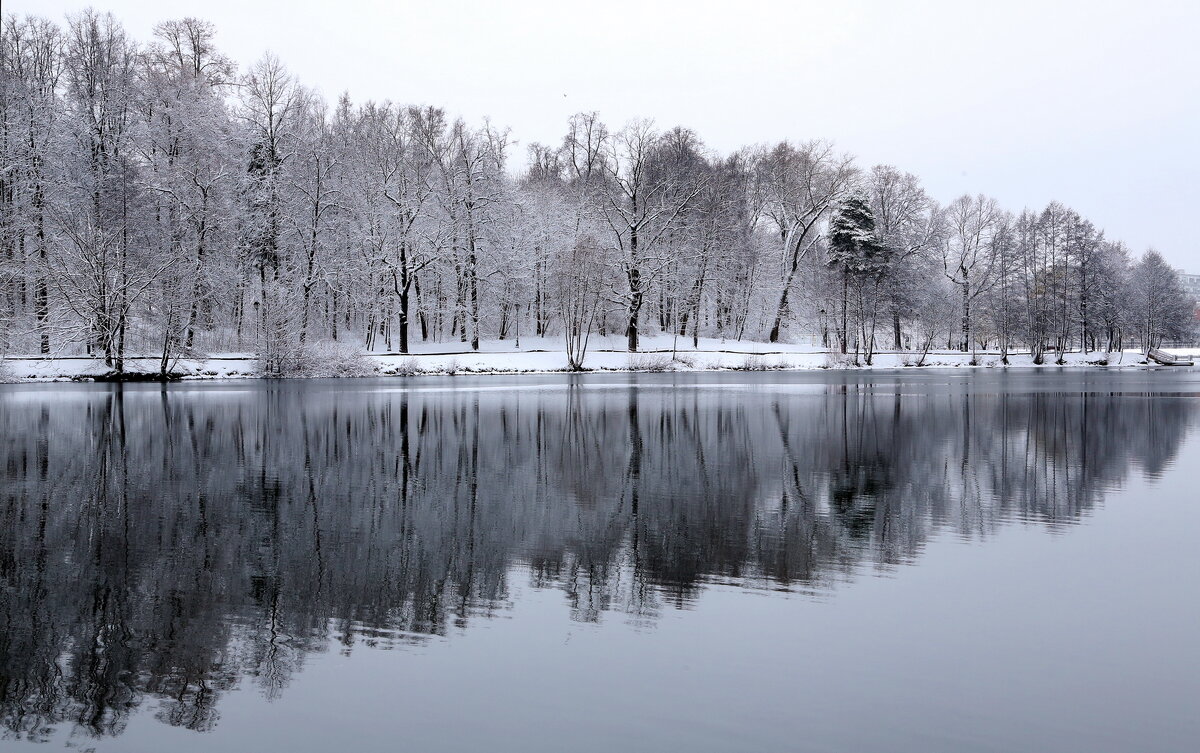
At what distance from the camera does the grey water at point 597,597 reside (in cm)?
587

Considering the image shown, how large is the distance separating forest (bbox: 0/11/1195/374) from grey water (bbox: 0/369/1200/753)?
33429 mm

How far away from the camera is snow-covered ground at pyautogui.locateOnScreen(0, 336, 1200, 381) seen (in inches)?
1868

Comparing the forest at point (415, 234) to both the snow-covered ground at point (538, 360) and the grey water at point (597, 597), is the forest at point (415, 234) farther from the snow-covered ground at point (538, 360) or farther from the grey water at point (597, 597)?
the grey water at point (597, 597)

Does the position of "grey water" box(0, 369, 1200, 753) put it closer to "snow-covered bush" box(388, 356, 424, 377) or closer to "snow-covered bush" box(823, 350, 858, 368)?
"snow-covered bush" box(388, 356, 424, 377)

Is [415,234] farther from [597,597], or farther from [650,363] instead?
[597,597]

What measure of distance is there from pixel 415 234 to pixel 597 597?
5258 cm

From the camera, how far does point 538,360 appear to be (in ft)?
194

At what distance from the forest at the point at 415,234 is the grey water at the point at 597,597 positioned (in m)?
33.4

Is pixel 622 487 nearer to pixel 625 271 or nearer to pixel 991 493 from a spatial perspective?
pixel 991 493

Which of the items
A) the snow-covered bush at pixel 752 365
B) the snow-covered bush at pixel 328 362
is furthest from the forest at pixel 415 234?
the snow-covered bush at pixel 752 365

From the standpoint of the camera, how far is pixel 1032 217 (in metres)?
82.0

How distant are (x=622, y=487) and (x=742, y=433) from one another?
8220 millimetres

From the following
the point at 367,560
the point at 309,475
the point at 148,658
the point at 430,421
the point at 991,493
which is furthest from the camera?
the point at 430,421

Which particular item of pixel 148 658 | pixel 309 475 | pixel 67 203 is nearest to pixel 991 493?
pixel 309 475
